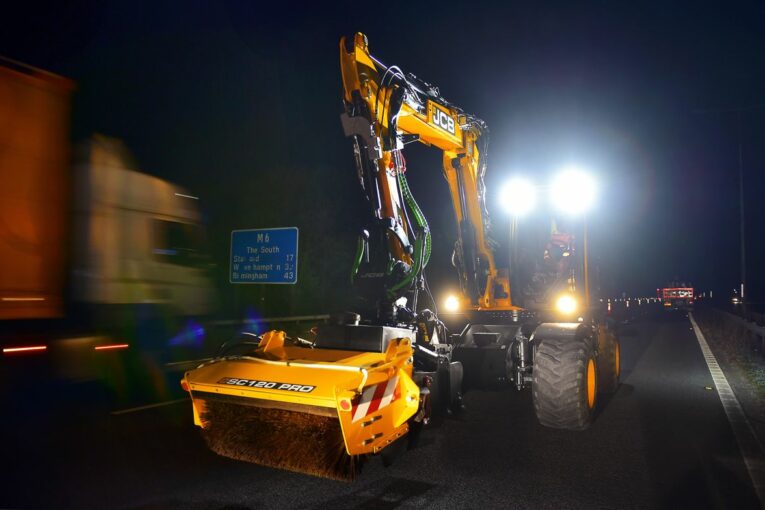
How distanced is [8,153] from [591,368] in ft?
24.2

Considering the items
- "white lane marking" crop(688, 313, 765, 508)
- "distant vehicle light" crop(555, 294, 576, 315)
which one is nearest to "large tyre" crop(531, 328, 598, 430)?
"distant vehicle light" crop(555, 294, 576, 315)

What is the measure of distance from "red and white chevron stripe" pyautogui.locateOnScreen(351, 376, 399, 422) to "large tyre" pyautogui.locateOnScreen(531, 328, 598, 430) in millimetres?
2549

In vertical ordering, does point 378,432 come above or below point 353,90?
below

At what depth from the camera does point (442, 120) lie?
709 cm

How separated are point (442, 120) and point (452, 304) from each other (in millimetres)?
2833

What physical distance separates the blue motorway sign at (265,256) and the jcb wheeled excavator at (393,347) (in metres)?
2.55

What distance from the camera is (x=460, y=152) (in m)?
7.70

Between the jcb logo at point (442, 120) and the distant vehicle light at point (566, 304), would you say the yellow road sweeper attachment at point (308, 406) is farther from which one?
the distant vehicle light at point (566, 304)

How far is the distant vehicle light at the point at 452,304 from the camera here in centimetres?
841

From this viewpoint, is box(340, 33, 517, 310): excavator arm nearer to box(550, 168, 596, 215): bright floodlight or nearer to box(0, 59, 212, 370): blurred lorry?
box(550, 168, 596, 215): bright floodlight

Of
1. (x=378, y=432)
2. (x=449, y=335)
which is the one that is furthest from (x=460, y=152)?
(x=378, y=432)

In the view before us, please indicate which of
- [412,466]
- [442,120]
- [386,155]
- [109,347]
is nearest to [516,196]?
[442,120]

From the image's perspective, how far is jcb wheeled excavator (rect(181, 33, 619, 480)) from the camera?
446 centimetres

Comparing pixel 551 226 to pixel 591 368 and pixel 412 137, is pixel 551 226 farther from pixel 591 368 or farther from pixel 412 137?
pixel 412 137
